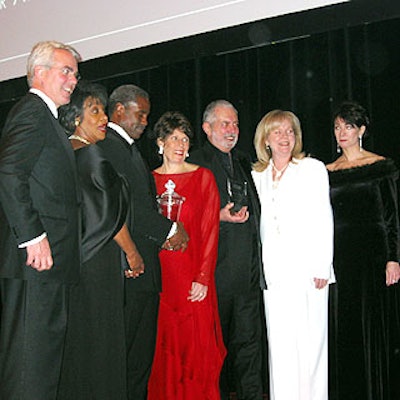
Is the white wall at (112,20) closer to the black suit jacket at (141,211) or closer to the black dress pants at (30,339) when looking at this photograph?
the black suit jacket at (141,211)

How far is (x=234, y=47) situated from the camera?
3.99m

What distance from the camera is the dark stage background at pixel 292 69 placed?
3.64 meters

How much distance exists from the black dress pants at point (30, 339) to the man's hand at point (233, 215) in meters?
1.11

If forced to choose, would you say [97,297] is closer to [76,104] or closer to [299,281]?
[76,104]

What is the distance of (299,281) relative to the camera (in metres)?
2.97

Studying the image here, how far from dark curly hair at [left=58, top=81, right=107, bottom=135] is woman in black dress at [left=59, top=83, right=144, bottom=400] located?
5.9 inches

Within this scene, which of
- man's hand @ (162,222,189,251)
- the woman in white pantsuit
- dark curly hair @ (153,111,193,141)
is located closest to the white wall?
dark curly hair @ (153,111,193,141)

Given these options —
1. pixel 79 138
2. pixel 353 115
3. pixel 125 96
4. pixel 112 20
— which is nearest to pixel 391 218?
pixel 353 115

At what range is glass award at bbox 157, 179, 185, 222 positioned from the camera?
2932mm

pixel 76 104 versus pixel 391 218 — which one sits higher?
pixel 76 104

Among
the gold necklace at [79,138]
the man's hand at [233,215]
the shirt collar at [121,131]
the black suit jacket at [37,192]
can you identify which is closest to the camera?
the black suit jacket at [37,192]

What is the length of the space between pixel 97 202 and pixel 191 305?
836 mm

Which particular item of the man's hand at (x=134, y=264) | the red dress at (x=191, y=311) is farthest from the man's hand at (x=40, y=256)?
the red dress at (x=191, y=311)

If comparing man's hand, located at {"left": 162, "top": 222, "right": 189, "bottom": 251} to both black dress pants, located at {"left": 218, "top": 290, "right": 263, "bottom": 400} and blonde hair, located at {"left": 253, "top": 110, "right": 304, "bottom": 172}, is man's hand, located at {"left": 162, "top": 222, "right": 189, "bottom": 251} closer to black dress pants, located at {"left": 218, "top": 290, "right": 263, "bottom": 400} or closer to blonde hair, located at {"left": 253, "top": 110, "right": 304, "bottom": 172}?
black dress pants, located at {"left": 218, "top": 290, "right": 263, "bottom": 400}
